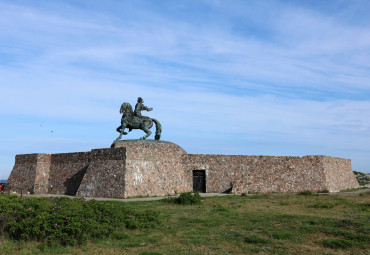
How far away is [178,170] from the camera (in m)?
28.3

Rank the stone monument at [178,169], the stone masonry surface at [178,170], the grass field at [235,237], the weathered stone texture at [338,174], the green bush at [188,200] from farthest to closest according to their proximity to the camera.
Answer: the weathered stone texture at [338,174] → the stone monument at [178,169] → the stone masonry surface at [178,170] → the green bush at [188,200] → the grass field at [235,237]

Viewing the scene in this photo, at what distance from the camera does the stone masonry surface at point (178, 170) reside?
26078mm

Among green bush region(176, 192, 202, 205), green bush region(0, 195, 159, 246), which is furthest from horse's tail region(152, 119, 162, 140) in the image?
green bush region(0, 195, 159, 246)

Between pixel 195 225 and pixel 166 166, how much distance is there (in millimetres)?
14643

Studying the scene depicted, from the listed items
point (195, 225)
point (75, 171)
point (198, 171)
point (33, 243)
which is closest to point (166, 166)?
point (198, 171)

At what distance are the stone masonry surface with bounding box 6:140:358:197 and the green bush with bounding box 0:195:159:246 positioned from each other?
13602 millimetres

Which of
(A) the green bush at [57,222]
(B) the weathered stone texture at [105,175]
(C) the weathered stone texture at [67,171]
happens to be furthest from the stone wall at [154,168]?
(A) the green bush at [57,222]

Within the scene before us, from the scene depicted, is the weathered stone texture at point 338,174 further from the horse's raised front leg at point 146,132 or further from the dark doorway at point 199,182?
the horse's raised front leg at point 146,132

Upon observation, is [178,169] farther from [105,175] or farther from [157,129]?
[105,175]

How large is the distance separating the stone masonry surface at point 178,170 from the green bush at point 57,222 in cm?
1360

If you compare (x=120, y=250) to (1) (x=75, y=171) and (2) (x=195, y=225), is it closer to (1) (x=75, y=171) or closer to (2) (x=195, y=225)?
(2) (x=195, y=225)

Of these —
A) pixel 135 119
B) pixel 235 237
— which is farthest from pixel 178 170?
pixel 235 237

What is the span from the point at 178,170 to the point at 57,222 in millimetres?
18700

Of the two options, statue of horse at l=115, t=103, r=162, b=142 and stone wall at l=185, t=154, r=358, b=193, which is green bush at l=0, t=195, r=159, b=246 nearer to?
statue of horse at l=115, t=103, r=162, b=142
